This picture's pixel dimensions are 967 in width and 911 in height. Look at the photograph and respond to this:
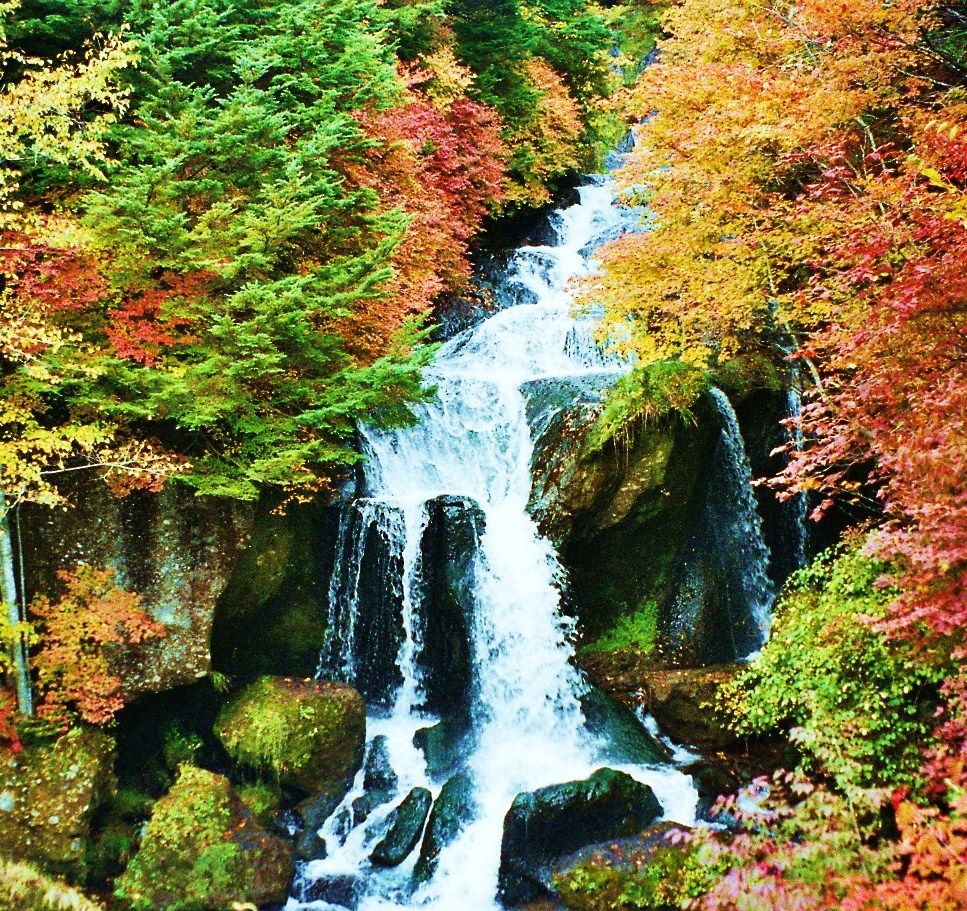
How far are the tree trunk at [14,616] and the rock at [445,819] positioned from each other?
15.6ft

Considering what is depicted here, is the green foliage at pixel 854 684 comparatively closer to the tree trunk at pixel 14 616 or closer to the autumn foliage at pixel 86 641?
the autumn foliage at pixel 86 641

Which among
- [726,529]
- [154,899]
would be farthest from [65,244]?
[726,529]

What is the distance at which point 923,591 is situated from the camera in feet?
15.3

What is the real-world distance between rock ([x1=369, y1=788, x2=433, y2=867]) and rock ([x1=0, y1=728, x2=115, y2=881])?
322 cm

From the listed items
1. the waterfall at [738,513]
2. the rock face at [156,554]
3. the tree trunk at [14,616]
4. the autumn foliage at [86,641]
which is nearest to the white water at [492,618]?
the rock face at [156,554]

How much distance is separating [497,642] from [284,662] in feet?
10.6

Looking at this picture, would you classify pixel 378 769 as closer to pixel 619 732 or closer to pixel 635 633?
pixel 619 732

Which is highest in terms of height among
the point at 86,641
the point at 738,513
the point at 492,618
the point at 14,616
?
the point at 14,616

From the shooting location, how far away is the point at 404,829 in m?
8.04

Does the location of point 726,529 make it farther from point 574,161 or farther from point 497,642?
point 574,161

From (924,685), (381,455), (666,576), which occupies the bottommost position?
(666,576)

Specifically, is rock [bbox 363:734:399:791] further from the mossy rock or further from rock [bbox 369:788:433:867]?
the mossy rock

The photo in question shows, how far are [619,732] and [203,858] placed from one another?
5.44 m

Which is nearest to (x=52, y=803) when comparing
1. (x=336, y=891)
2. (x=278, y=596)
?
(x=336, y=891)
